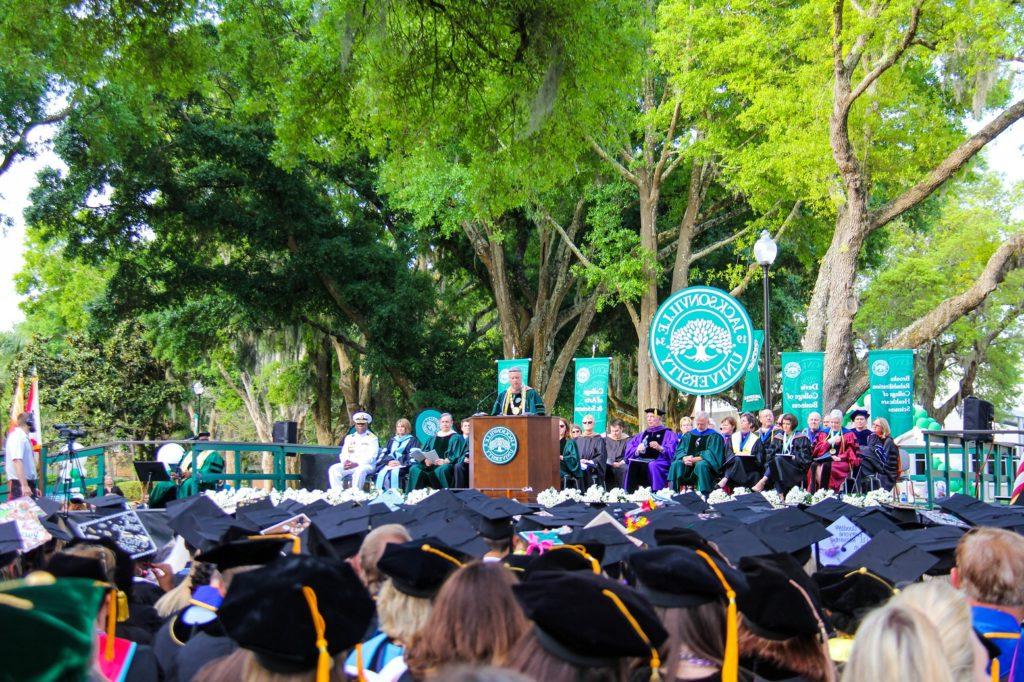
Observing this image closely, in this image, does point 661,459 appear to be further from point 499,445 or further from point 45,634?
point 45,634

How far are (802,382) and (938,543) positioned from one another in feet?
44.7

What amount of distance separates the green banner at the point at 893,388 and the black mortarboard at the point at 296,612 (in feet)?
55.9

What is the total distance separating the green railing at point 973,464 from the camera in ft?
41.5

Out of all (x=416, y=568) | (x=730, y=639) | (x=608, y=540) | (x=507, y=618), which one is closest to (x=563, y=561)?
(x=416, y=568)

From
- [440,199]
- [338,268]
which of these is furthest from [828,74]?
[338,268]

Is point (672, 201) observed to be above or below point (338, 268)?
above

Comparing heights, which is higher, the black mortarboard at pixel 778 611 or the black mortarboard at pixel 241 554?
the black mortarboard at pixel 241 554

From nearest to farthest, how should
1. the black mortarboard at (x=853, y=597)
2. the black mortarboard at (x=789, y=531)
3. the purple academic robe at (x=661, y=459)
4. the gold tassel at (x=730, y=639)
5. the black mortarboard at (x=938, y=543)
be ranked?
the gold tassel at (x=730, y=639) < the black mortarboard at (x=853, y=597) < the black mortarboard at (x=938, y=543) < the black mortarboard at (x=789, y=531) < the purple academic robe at (x=661, y=459)

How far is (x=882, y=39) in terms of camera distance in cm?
1762

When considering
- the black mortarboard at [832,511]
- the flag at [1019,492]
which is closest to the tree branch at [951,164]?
the flag at [1019,492]

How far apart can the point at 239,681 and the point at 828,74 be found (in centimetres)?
1966

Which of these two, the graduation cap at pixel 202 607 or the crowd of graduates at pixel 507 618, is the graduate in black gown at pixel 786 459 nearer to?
the crowd of graduates at pixel 507 618

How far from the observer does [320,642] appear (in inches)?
99.6

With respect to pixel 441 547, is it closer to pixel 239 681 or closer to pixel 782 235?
pixel 239 681
